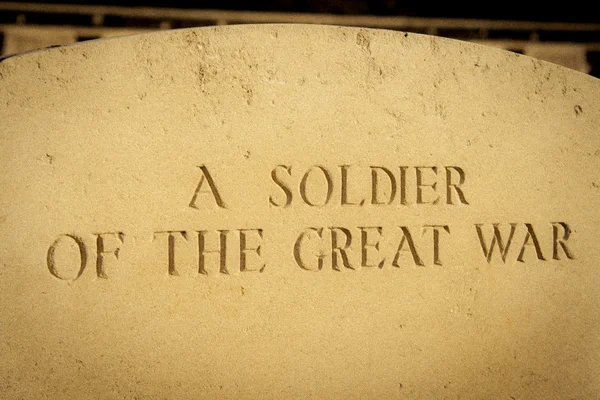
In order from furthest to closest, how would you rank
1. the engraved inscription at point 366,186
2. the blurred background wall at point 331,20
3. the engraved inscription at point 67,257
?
the blurred background wall at point 331,20 → the engraved inscription at point 366,186 → the engraved inscription at point 67,257

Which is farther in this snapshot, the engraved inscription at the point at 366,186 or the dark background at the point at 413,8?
the dark background at the point at 413,8

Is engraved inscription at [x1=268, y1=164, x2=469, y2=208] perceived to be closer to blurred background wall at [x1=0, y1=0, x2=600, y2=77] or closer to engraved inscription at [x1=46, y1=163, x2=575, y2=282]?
engraved inscription at [x1=46, y1=163, x2=575, y2=282]

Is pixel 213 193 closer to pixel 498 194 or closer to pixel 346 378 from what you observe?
pixel 346 378

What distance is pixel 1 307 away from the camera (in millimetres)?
1599

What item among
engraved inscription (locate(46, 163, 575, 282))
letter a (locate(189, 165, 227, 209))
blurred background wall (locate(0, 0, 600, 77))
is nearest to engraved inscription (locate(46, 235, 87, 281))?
engraved inscription (locate(46, 163, 575, 282))

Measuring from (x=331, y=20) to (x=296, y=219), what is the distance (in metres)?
1.27

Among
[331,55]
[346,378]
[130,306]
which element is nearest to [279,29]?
[331,55]

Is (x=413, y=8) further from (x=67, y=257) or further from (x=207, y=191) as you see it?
(x=67, y=257)

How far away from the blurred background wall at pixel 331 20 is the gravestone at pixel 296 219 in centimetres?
76

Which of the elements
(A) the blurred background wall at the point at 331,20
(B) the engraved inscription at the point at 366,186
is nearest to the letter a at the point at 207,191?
(B) the engraved inscription at the point at 366,186

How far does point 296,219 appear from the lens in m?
1.75

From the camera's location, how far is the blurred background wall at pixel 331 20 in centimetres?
234

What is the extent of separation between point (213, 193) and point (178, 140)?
0.74 ft

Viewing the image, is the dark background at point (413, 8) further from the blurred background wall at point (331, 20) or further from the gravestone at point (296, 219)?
the gravestone at point (296, 219)
